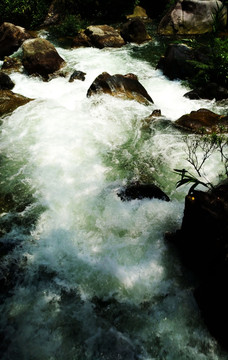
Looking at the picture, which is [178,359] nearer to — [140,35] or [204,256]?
[204,256]

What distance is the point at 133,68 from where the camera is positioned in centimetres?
934

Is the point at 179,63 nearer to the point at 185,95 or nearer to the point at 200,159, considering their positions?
the point at 185,95

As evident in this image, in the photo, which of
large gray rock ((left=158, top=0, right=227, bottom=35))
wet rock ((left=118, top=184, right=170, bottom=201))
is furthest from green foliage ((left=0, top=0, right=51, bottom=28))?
wet rock ((left=118, top=184, right=170, bottom=201))

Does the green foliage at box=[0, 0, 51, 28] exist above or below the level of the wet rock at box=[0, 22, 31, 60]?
above

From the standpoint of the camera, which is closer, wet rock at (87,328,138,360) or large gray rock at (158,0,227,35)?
wet rock at (87,328,138,360)

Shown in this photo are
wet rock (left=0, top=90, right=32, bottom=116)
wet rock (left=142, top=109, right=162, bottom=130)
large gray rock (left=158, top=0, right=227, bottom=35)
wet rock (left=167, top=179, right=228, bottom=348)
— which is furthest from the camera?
large gray rock (left=158, top=0, right=227, bottom=35)

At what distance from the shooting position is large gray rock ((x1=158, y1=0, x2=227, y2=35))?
11.7 m

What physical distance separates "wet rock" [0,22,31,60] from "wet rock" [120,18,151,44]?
5.05 meters

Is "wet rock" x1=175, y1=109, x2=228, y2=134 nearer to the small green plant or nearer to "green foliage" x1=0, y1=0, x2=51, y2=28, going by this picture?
the small green plant

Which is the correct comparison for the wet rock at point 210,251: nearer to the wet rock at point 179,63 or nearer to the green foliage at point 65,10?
the wet rock at point 179,63

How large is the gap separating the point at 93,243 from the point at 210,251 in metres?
1.61

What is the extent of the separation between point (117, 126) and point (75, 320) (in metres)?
4.40

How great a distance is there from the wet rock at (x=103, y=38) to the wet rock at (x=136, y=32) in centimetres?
48

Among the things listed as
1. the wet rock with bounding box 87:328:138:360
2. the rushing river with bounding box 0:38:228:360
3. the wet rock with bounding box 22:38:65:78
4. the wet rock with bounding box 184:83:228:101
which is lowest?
the wet rock with bounding box 87:328:138:360
